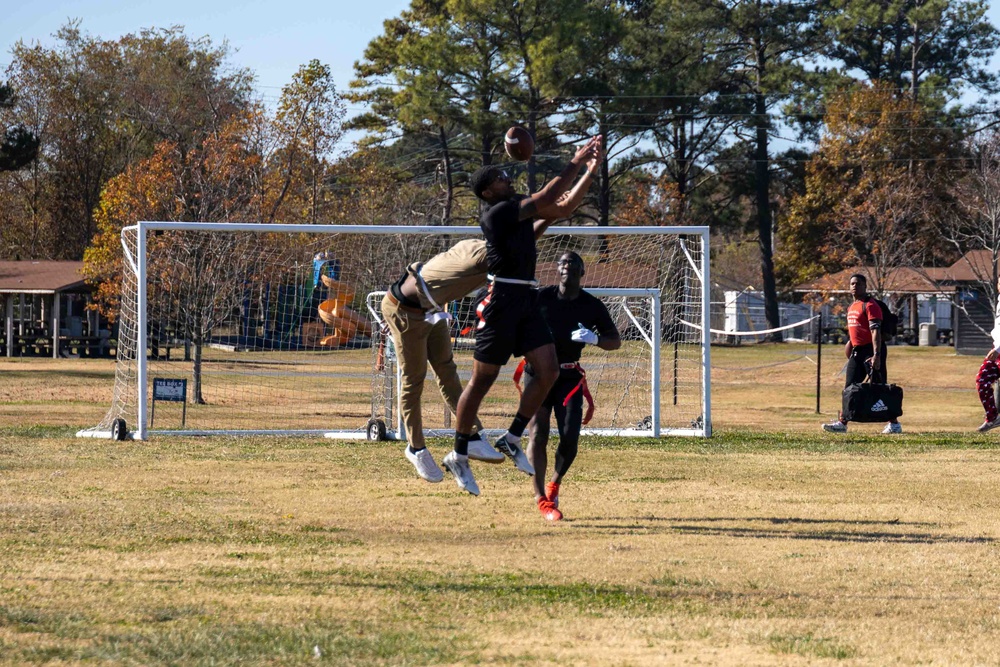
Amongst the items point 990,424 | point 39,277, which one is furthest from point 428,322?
point 39,277

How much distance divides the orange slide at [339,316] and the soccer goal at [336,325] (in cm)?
2

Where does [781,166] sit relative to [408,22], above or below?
below

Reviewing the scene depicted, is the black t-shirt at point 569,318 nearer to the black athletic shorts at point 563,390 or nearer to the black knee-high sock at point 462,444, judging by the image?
the black athletic shorts at point 563,390

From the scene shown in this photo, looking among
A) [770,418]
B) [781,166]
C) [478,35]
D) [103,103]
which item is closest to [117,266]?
[478,35]

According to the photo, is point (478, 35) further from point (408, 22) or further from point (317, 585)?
point (317, 585)

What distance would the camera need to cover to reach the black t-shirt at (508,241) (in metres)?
8.88

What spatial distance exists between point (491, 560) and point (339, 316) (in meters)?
13.6

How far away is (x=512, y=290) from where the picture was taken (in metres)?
9.02

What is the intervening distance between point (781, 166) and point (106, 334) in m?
30.2

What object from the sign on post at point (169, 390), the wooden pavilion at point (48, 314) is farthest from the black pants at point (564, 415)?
the wooden pavilion at point (48, 314)

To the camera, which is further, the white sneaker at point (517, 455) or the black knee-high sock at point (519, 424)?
the white sneaker at point (517, 455)

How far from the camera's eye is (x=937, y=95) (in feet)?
194

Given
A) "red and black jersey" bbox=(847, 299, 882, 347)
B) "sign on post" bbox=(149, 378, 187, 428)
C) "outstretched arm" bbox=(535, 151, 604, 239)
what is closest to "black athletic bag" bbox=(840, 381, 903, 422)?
"red and black jersey" bbox=(847, 299, 882, 347)

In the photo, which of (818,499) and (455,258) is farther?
(818,499)
